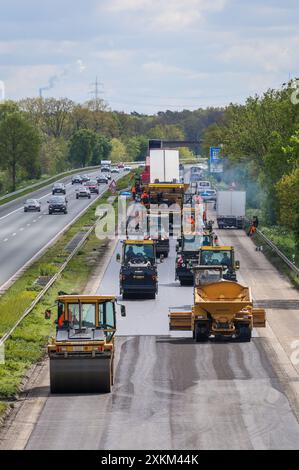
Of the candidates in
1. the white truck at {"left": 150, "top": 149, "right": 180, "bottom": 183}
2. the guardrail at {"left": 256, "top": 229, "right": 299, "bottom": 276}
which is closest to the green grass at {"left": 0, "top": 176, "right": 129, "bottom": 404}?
the white truck at {"left": 150, "top": 149, "right": 180, "bottom": 183}

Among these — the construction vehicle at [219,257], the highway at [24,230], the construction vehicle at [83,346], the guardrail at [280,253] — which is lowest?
the highway at [24,230]

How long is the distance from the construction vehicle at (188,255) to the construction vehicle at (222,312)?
1461 cm

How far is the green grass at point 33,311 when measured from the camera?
33750 millimetres

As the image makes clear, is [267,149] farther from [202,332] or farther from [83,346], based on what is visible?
[83,346]

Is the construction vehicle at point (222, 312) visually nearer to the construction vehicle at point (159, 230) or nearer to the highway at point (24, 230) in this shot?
the highway at point (24, 230)

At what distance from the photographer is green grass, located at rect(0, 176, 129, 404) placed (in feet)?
111

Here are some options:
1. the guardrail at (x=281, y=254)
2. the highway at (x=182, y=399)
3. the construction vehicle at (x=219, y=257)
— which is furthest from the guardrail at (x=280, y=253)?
the highway at (x=182, y=399)

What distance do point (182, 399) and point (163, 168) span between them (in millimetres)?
52128

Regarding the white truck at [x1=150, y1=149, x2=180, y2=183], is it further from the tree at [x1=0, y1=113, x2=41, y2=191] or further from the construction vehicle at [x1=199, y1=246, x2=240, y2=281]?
the tree at [x1=0, y1=113, x2=41, y2=191]

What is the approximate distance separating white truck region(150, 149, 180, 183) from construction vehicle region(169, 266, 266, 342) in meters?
41.3

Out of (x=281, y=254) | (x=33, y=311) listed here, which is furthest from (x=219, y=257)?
(x=281, y=254)

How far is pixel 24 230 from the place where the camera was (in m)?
94.9
